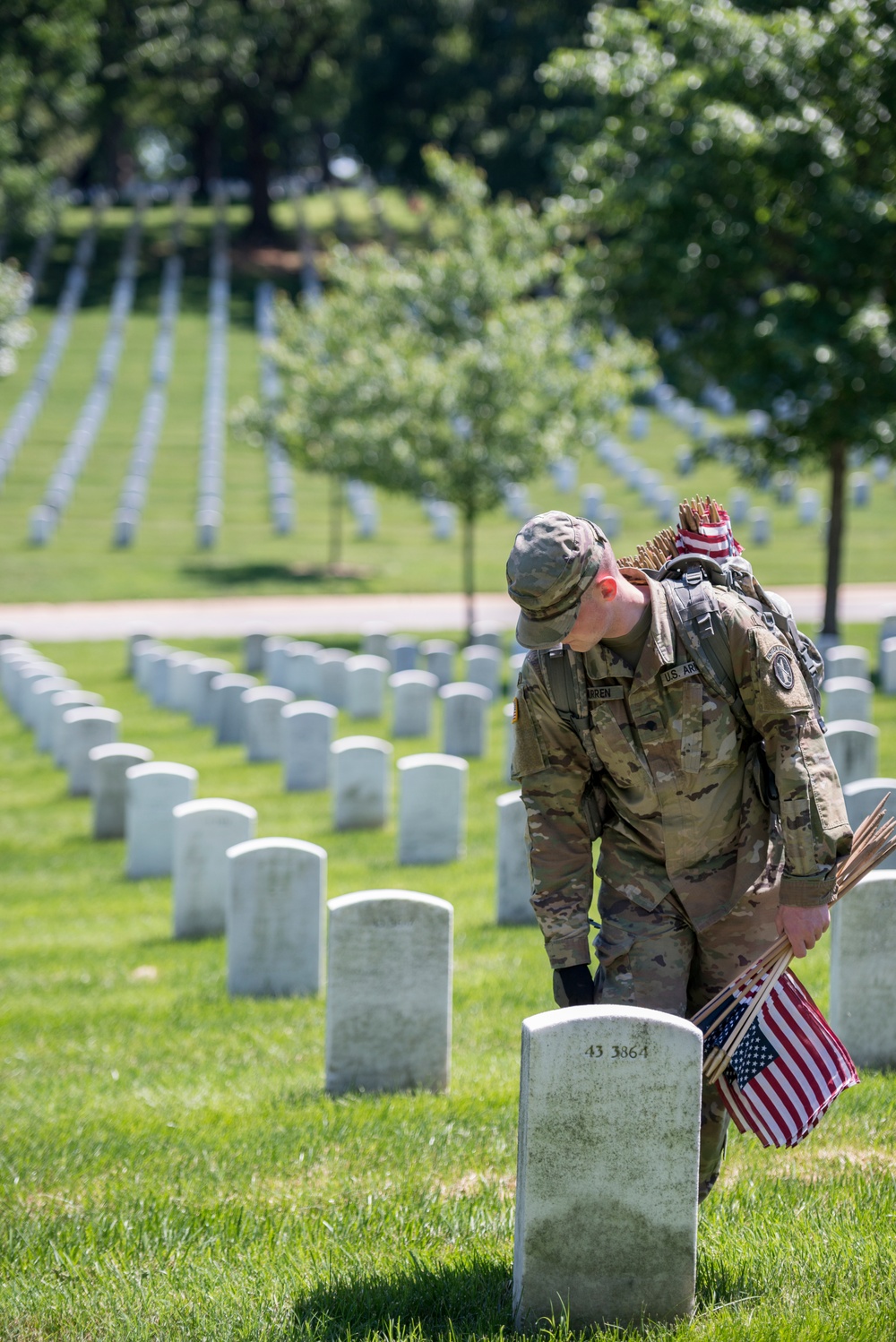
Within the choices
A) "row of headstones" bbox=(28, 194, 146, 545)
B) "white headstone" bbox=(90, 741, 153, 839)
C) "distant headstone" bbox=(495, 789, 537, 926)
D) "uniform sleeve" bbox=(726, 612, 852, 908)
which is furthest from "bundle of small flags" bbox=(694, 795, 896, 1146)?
"row of headstones" bbox=(28, 194, 146, 545)

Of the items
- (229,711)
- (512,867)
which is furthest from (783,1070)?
(229,711)

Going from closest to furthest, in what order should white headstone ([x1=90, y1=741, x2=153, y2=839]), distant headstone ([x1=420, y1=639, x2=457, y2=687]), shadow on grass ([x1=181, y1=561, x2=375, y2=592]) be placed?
white headstone ([x1=90, y1=741, x2=153, y2=839]), distant headstone ([x1=420, y1=639, x2=457, y2=687]), shadow on grass ([x1=181, y1=561, x2=375, y2=592])

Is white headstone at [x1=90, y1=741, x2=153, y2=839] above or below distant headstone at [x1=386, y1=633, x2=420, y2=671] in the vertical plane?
below

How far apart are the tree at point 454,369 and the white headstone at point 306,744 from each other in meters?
8.11

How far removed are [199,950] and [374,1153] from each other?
335cm

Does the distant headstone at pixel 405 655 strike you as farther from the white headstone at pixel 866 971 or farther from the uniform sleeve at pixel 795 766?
the uniform sleeve at pixel 795 766

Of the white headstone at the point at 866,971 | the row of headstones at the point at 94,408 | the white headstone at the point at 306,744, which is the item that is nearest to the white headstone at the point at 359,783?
the white headstone at the point at 306,744

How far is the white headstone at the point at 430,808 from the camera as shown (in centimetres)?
942

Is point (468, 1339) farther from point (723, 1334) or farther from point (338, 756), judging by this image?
point (338, 756)

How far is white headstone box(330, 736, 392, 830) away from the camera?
10.5 m

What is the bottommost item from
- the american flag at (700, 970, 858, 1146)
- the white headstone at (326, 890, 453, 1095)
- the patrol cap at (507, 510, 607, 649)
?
the white headstone at (326, 890, 453, 1095)

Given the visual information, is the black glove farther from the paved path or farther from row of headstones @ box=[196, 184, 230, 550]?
row of headstones @ box=[196, 184, 230, 550]

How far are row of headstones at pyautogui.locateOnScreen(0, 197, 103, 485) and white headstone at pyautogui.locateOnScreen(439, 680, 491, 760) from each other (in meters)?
23.8

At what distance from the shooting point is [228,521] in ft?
105
